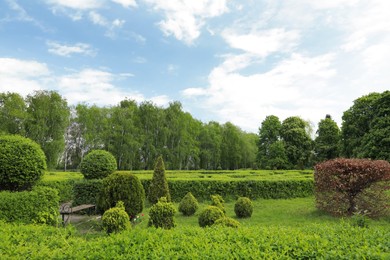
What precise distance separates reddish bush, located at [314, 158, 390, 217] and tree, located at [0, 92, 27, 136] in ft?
116

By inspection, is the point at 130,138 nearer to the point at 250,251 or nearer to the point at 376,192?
the point at 376,192

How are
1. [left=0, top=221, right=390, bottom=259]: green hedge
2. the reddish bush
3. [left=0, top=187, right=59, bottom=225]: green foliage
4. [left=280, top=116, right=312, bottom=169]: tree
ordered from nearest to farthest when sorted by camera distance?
[left=0, top=221, right=390, bottom=259]: green hedge, [left=0, top=187, right=59, bottom=225]: green foliage, the reddish bush, [left=280, top=116, right=312, bottom=169]: tree

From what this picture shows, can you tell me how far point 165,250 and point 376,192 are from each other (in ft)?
36.2

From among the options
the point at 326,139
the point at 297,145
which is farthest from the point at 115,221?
the point at 297,145

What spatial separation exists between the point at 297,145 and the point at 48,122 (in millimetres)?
34564

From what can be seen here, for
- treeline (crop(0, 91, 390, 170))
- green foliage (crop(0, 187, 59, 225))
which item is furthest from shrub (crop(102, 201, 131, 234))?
treeline (crop(0, 91, 390, 170))

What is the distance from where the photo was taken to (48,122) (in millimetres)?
37062

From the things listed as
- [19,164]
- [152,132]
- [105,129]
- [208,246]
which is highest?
[105,129]

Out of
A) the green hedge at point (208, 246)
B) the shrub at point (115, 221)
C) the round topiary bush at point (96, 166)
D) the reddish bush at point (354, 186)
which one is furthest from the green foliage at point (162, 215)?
the reddish bush at point (354, 186)

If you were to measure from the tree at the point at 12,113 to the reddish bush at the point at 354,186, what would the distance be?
1392 inches

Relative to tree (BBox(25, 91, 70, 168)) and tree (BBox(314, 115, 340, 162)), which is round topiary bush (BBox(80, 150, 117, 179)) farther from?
tree (BBox(314, 115, 340, 162))

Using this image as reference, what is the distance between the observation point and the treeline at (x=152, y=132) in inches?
1131

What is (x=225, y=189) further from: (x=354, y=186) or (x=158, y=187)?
(x=354, y=186)

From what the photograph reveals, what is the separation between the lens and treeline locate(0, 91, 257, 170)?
3556 centimetres
